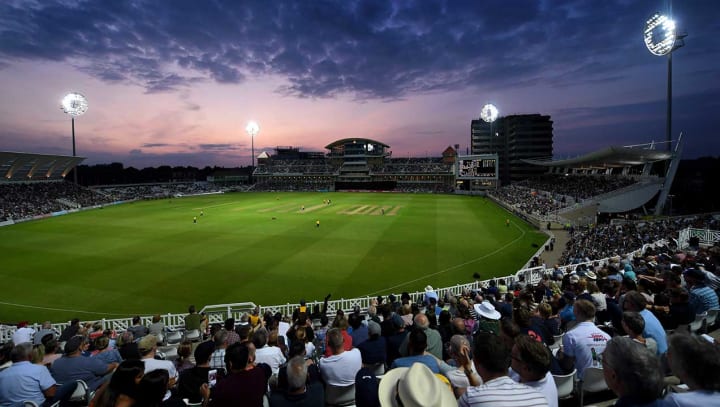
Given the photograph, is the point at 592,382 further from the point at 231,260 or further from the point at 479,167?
the point at 479,167

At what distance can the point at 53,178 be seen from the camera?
62.2 metres

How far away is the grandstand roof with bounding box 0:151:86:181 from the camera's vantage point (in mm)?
50584

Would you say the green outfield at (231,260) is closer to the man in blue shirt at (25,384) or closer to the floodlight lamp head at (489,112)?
the man in blue shirt at (25,384)

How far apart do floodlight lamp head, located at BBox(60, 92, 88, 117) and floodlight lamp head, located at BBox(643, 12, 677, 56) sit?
73.2 metres

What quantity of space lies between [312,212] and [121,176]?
121 m

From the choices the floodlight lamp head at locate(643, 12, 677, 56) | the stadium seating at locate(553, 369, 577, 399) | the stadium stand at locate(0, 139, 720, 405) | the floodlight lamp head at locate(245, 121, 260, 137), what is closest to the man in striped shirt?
the stadium stand at locate(0, 139, 720, 405)

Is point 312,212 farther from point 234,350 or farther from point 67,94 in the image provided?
point 234,350

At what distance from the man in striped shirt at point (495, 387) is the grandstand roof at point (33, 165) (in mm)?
68177

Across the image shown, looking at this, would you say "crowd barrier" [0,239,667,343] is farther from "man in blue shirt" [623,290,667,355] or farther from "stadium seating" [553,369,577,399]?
"stadium seating" [553,369,577,399]

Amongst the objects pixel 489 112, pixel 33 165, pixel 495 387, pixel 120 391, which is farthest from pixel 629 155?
pixel 33 165

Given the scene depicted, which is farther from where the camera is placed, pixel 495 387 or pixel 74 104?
pixel 74 104

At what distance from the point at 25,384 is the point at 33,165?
71.9 metres

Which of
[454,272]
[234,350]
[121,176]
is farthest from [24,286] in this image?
[121,176]

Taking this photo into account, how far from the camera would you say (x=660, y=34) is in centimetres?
3309
